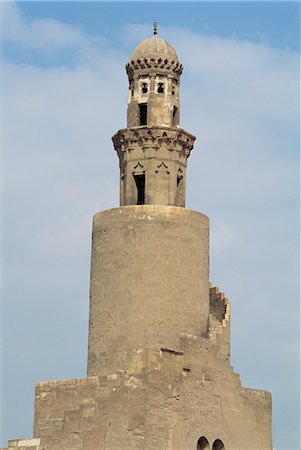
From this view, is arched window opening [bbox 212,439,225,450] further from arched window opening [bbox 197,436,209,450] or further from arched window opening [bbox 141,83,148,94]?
arched window opening [bbox 141,83,148,94]

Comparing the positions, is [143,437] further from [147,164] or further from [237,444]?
[147,164]

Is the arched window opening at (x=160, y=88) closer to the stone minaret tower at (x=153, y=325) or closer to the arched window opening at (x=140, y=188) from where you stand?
the stone minaret tower at (x=153, y=325)

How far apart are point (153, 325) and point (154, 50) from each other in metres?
7.80

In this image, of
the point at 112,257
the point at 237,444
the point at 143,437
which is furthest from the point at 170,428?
the point at 112,257

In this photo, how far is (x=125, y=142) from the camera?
33.2m

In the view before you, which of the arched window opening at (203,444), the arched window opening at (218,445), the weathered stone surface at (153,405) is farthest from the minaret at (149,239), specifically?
the arched window opening at (218,445)

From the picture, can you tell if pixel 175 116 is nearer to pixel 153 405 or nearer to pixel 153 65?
pixel 153 65

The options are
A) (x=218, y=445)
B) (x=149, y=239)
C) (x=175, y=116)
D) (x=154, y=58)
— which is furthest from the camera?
(x=175, y=116)

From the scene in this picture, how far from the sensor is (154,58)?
33469mm

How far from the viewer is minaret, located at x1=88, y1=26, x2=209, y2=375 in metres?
31.3

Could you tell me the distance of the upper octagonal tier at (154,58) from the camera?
1319 inches

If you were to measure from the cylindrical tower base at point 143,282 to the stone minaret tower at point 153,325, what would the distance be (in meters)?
0.03

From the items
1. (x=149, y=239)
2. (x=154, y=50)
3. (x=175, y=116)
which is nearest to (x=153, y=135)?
(x=175, y=116)

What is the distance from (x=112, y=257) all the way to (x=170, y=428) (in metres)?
5.00
